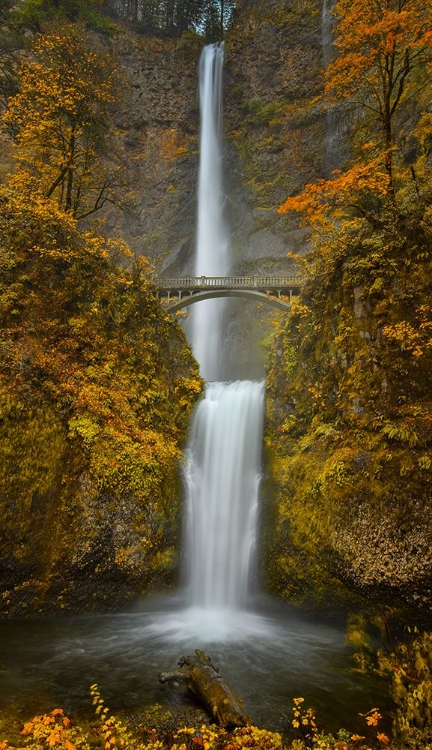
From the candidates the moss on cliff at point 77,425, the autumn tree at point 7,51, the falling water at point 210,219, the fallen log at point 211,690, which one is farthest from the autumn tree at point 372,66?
the falling water at point 210,219

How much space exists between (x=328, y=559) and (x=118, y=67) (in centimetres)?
4233

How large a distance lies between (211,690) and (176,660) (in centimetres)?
214

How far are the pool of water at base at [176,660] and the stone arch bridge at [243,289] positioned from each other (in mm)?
16947

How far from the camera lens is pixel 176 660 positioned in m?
7.41

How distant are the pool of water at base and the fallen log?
185 mm

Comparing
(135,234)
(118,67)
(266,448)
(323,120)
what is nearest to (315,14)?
(323,120)

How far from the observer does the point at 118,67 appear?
3553 cm

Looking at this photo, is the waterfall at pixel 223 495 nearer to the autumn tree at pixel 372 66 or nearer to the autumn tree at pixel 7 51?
the autumn tree at pixel 372 66

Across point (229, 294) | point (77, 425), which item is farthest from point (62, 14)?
point (77, 425)

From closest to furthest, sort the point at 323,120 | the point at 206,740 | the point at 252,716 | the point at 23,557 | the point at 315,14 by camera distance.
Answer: the point at 206,740
the point at 252,716
the point at 23,557
the point at 323,120
the point at 315,14

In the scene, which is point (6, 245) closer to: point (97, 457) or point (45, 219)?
point (45, 219)

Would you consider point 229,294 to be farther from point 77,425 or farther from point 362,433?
point 362,433

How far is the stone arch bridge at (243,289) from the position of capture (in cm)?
2344

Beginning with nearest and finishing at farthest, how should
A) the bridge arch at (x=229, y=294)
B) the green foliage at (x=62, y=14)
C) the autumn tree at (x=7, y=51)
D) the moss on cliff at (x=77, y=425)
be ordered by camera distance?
the moss on cliff at (x=77, y=425)
the autumn tree at (x=7, y=51)
the bridge arch at (x=229, y=294)
the green foliage at (x=62, y=14)
